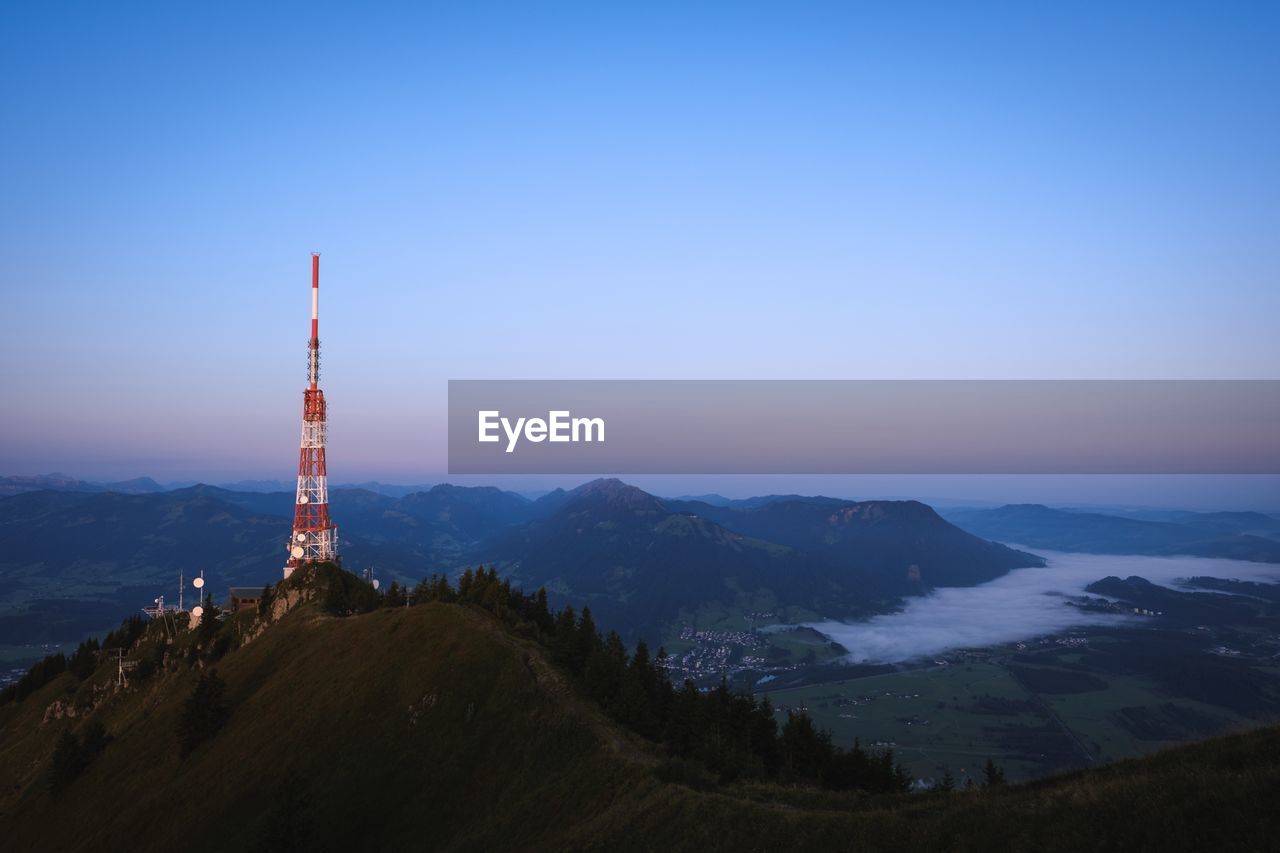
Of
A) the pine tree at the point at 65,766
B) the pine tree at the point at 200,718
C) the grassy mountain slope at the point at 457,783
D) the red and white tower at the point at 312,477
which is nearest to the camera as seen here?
the grassy mountain slope at the point at 457,783

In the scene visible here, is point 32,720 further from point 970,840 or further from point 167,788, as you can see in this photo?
point 970,840

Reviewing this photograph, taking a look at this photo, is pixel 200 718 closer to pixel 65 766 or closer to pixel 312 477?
pixel 65 766

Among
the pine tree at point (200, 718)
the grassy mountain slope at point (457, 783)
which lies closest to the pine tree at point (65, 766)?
the grassy mountain slope at point (457, 783)

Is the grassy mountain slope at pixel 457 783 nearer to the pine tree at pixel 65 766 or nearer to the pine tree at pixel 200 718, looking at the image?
the pine tree at pixel 65 766

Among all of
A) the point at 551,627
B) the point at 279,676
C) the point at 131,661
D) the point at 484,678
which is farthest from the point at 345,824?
the point at 131,661

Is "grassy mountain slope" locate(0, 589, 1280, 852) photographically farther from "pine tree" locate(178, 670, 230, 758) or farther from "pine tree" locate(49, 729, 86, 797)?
"pine tree" locate(178, 670, 230, 758)

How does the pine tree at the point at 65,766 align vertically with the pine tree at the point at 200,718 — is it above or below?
below

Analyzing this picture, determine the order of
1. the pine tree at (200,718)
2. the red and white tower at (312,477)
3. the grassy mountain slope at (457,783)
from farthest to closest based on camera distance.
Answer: the red and white tower at (312,477), the pine tree at (200,718), the grassy mountain slope at (457,783)
